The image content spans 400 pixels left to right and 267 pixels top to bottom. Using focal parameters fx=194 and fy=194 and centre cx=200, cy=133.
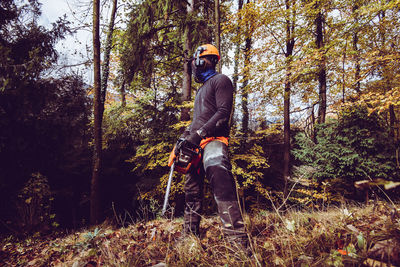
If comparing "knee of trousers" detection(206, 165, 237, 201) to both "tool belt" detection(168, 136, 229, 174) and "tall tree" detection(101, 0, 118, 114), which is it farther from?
"tall tree" detection(101, 0, 118, 114)

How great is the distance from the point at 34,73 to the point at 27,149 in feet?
9.99

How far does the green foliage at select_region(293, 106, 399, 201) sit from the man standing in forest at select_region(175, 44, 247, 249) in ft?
22.4

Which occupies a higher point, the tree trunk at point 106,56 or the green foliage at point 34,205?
the tree trunk at point 106,56

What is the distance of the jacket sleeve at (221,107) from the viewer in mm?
2225

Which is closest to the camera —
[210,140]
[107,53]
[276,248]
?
[276,248]

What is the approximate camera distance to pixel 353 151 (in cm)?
822

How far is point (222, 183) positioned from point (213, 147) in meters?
0.42

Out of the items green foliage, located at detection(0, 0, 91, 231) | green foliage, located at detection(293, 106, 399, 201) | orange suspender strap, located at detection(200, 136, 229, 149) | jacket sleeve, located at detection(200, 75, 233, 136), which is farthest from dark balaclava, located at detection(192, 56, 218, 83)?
green foliage, located at detection(0, 0, 91, 231)

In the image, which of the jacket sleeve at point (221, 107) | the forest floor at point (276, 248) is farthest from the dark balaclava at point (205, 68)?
the forest floor at point (276, 248)

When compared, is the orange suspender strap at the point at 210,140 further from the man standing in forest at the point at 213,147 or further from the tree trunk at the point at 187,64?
the tree trunk at the point at 187,64

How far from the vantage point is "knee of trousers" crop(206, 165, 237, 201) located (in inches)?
78.5

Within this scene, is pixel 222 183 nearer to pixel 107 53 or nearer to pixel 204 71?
pixel 204 71

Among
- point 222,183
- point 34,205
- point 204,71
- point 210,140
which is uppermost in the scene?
point 204,71

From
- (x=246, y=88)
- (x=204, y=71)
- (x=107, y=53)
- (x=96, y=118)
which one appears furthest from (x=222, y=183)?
(x=107, y=53)
